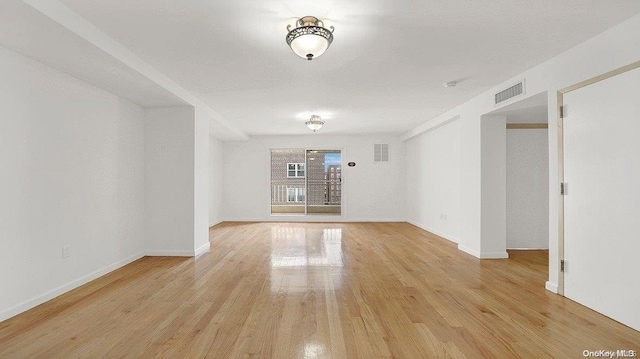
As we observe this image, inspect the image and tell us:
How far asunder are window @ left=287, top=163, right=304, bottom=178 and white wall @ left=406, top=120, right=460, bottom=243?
3.78 m

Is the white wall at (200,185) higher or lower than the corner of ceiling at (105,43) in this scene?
lower

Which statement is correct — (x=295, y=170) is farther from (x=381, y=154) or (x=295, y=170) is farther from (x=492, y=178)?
(x=492, y=178)

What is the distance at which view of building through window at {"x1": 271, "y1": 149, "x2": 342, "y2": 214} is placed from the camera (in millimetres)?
10594

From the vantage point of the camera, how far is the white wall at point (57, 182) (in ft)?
9.05

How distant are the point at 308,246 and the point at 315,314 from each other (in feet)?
9.57

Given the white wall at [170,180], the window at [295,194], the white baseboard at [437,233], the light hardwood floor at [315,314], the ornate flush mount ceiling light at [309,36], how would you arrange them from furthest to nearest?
the window at [295,194]
the white baseboard at [437,233]
the white wall at [170,180]
the ornate flush mount ceiling light at [309,36]
the light hardwood floor at [315,314]

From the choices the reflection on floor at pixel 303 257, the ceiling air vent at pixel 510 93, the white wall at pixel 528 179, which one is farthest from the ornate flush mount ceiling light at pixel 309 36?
the white wall at pixel 528 179

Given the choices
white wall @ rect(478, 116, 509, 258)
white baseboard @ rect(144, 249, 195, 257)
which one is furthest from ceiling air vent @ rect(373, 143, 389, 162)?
white baseboard @ rect(144, 249, 195, 257)

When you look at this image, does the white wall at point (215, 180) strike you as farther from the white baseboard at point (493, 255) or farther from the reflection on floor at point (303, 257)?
the white baseboard at point (493, 255)

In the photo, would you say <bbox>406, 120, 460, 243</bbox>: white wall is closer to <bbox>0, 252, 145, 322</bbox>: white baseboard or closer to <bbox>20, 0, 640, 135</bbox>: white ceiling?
<bbox>20, 0, 640, 135</bbox>: white ceiling

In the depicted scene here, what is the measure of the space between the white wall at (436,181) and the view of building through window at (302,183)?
8.91ft

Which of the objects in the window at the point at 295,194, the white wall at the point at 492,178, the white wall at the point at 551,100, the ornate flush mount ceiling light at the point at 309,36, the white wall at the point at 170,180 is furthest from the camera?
the window at the point at 295,194

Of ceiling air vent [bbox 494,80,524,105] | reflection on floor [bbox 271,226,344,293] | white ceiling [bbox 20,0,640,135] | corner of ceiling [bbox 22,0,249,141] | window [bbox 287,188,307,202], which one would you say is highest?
white ceiling [bbox 20,0,640,135]

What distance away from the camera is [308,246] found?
5.64 m
